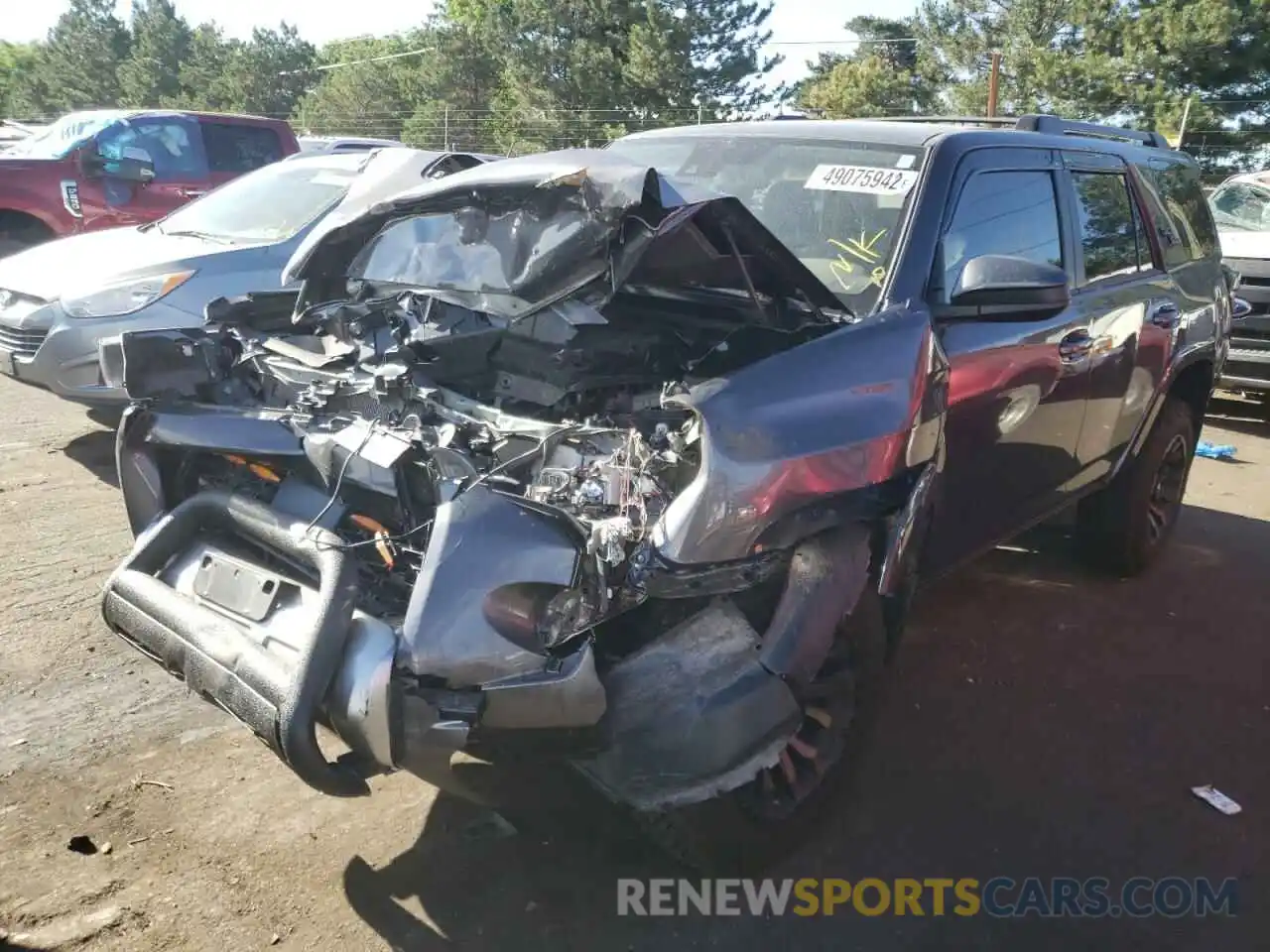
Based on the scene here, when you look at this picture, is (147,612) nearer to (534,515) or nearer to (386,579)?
(386,579)

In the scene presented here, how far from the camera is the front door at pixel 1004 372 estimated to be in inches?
122

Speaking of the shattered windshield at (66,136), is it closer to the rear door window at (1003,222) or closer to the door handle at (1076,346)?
the rear door window at (1003,222)

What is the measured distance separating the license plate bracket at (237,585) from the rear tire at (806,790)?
106cm

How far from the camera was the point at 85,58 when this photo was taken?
1843 inches

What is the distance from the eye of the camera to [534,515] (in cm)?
221

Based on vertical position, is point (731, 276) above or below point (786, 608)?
above

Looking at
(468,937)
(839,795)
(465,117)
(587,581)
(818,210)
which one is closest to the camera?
(587,581)

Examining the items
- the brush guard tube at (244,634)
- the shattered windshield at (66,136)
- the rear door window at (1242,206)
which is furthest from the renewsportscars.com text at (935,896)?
the shattered windshield at (66,136)

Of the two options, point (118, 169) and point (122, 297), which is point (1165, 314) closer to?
point (122, 297)

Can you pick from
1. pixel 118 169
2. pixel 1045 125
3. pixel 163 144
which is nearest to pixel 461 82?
pixel 163 144

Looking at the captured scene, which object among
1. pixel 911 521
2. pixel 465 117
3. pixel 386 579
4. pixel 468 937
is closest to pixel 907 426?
pixel 911 521

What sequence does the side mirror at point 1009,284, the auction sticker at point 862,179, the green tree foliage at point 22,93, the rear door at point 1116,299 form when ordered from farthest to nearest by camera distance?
the green tree foliage at point 22,93 < the rear door at point 1116,299 < the auction sticker at point 862,179 < the side mirror at point 1009,284

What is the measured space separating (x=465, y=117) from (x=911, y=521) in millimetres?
33262

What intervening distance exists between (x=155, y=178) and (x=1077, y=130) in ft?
27.4
